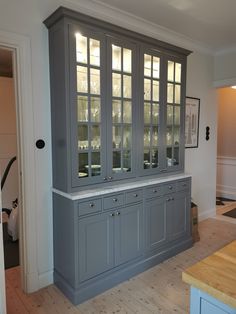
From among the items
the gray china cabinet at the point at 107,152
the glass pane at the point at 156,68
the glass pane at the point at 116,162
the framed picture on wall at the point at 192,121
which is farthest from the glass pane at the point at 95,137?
the framed picture on wall at the point at 192,121

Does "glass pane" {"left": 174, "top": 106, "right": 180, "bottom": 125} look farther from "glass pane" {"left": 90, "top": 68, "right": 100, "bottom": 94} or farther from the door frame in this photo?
the door frame

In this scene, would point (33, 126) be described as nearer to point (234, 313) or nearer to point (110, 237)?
point (110, 237)

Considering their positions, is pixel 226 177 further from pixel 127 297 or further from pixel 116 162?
pixel 127 297

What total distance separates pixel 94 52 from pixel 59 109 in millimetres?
591

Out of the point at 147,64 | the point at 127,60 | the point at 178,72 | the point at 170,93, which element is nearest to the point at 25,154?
the point at 127,60

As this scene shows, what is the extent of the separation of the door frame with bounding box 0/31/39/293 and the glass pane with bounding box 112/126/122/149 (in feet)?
2.46

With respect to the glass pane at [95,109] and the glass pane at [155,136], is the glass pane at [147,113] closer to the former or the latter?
the glass pane at [155,136]

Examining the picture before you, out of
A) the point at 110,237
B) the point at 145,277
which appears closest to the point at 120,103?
the point at 110,237

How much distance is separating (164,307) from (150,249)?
669mm

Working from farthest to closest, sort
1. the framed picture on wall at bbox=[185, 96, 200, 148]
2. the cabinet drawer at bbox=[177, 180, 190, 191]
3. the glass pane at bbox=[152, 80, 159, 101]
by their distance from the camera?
the framed picture on wall at bbox=[185, 96, 200, 148] → the cabinet drawer at bbox=[177, 180, 190, 191] → the glass pane at bbox=[152, 80, 159, 101]

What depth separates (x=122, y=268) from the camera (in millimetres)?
2469

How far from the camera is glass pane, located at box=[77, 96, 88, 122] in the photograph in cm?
217

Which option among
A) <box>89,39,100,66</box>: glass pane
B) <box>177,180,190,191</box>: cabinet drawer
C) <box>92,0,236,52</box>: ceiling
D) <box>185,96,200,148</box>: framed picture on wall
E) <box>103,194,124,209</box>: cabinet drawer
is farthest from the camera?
<box>185,96,200,148</box>: framed picture on wall

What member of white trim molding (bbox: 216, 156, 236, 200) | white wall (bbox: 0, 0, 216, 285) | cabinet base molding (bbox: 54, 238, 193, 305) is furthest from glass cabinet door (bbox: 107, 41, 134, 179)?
white trim molding (bbox: 216, 156, 236, 200)
